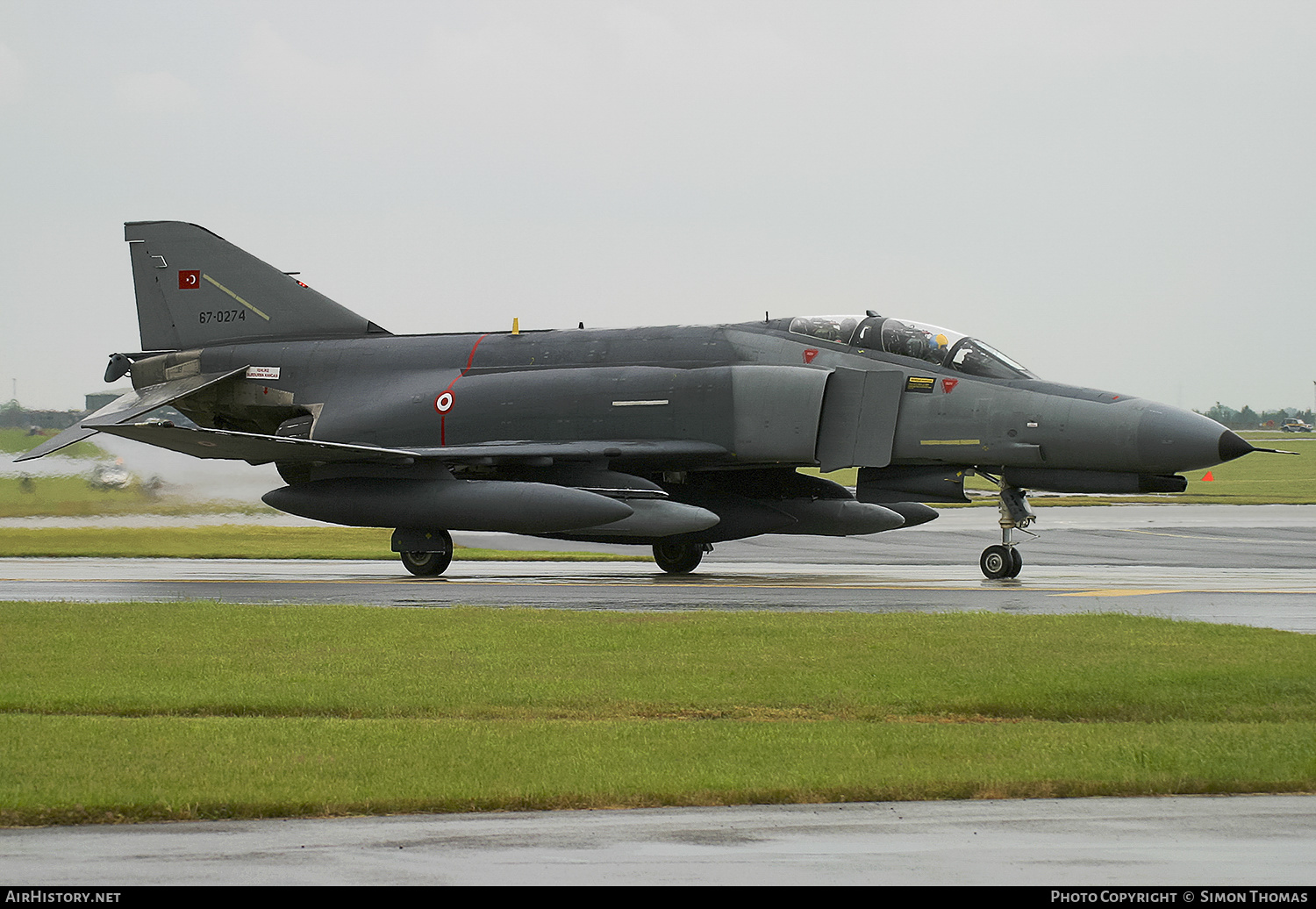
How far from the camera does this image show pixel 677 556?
1939 cm

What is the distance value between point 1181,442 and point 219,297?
49.8 feet

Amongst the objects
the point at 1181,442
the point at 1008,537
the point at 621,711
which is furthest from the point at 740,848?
the point at 1008,537

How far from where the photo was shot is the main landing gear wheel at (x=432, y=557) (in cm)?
1838

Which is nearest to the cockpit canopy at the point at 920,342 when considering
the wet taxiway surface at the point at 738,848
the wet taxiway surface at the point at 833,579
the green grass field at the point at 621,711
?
the wet taxiway surface at the point at 833,579

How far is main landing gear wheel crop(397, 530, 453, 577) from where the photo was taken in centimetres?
1838

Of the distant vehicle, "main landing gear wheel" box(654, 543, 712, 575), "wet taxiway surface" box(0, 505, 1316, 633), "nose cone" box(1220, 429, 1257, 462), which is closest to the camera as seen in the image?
"wet taxiway surface" box(0, 505, 1316, 633)

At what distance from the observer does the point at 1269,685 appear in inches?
317

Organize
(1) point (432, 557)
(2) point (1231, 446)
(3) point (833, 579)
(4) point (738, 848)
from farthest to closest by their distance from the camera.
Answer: (1) point (432, 557) < (3) point (833, 579) < (2) point (1231, 446) < (4) point (738, 848)

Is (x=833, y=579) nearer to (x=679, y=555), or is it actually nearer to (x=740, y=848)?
(x=679, y=555)

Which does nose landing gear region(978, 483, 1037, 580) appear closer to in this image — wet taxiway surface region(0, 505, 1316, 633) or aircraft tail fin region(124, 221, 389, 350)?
wet taxiway surface region(0, 505, 1316, 633)

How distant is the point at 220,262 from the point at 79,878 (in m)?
19.2

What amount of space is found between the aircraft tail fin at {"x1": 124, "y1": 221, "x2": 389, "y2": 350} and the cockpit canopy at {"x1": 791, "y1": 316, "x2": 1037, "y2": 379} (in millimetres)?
8177

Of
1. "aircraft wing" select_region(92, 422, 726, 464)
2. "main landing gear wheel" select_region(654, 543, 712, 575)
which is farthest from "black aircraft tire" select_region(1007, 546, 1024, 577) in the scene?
"main landing gear wheel" select_region(654, 543, 712, 575)

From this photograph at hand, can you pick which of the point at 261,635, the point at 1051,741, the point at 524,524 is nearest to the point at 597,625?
the point at 261,635
